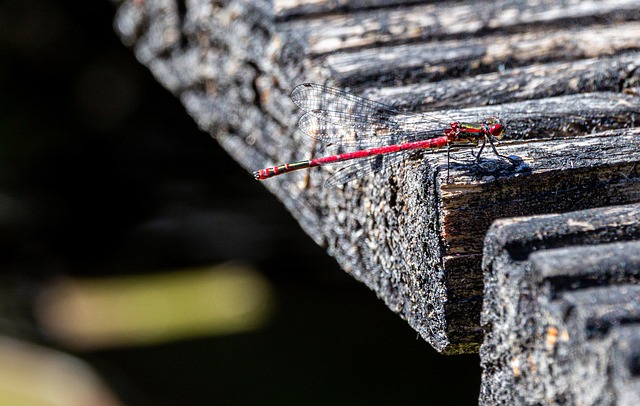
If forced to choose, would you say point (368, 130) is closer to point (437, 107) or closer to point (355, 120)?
point (355, 120)

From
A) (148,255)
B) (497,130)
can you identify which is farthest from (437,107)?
(148,255)

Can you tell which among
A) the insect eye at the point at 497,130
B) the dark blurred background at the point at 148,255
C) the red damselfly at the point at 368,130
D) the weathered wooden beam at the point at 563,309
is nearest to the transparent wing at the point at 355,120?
the red damselfly at the point at 368,130

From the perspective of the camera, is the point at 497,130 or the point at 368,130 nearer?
the point at 497,130

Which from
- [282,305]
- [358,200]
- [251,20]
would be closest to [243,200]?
[282,305]

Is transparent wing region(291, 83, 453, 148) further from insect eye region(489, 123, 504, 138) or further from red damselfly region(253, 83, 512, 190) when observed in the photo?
insect eye region(489, 123, 504, 138)

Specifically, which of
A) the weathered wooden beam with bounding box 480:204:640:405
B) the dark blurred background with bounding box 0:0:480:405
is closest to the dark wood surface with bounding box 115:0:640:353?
the weathered wooden beam with bounding box 480:204:640:405

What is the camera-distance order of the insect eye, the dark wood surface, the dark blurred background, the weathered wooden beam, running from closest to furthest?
1. the weathered wooden beam
2. the dark wood surface
3. the insect eye
4. the dark blurred background

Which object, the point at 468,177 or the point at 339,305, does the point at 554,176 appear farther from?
the point at 339,305

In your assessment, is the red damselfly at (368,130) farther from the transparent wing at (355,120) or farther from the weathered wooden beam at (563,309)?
the weathered wooden beam at (563,309)
